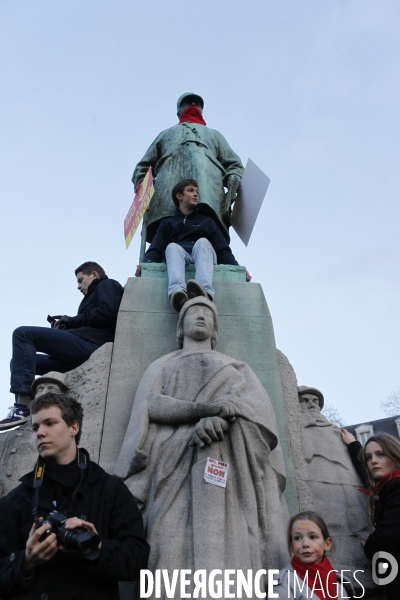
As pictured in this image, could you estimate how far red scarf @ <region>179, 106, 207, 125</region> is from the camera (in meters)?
9.91

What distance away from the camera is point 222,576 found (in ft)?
11.4

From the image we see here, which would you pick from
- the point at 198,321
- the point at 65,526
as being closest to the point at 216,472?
the point at 65,526

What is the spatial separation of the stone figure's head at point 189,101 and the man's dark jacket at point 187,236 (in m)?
3.86

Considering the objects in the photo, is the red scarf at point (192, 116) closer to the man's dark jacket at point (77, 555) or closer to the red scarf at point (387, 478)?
the red scarf at point (387, 478)

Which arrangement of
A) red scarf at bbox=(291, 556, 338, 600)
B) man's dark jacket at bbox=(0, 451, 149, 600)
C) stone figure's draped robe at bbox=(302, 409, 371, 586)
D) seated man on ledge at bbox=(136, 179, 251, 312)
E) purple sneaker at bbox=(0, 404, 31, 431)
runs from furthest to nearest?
seated man on ledge at bbox=(136, 179, 251, 312) → purple sneaker at bbox=(0, 404, 31, 431) → stone figure's draped robe at bbox=(302, 409, 371, 586) → red scarf at bbox=(291, 556, 338, 600) → man's dark jacket at bbox=(0, 451, 149, 600)

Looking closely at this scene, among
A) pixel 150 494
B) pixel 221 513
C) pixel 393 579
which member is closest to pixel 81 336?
pixel 150 494

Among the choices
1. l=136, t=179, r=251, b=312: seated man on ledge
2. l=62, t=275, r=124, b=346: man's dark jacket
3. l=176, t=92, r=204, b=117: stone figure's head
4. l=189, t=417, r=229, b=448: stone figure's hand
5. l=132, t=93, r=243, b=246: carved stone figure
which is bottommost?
l=189, t=417, r=229, b=448: stone figure's hand

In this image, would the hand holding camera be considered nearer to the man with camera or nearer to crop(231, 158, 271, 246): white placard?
the man with camera

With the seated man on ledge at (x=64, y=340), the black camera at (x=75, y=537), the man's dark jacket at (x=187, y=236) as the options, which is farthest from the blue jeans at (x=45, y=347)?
the black camera at (x=75, y=537)

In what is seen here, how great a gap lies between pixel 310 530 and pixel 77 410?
4.99 feet

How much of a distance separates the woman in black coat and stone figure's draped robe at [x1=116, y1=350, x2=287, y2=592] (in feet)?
1.94

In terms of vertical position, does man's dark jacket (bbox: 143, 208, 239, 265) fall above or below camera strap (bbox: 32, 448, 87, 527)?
above

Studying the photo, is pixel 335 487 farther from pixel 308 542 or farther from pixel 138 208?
pixel 138 208

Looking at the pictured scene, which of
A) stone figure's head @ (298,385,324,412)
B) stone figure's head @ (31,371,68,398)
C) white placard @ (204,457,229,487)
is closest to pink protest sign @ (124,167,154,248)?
stone figure's head @ (31,371,68,398)
